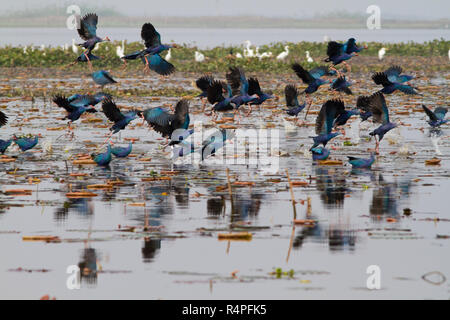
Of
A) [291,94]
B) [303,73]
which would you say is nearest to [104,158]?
[303,73]

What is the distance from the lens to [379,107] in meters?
15.0

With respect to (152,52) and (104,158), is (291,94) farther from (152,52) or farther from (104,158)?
(104,158)

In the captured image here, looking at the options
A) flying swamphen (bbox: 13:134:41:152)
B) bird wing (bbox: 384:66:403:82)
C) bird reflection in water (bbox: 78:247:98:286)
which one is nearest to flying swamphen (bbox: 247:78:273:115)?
bird wing (bbox: 384:66:403:82)

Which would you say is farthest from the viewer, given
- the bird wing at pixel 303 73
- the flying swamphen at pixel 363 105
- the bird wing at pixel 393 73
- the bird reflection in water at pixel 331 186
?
the bird wing at pixel 303 73

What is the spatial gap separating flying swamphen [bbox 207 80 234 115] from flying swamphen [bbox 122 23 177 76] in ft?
3.16

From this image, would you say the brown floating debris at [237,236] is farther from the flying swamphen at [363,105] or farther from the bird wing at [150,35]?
the bird wing at [150,35]

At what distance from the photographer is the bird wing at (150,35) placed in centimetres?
1611

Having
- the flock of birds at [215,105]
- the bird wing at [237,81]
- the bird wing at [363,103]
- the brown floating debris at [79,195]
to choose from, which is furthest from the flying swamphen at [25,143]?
the bird wing at [363,103]

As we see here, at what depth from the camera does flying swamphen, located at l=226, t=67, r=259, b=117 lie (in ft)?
56.1

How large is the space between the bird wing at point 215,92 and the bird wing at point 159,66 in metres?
1.03

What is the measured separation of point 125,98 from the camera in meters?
27.0

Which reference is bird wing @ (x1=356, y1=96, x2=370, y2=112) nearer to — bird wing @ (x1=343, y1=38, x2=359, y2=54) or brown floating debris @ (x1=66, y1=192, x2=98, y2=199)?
bird wing @ (x1=343, y1=38, x2=359, y2=54)
